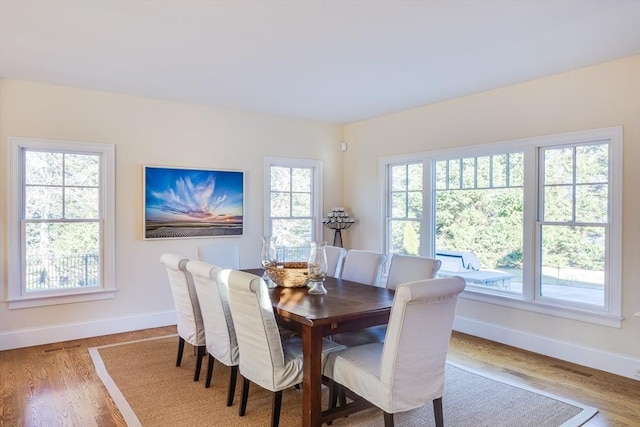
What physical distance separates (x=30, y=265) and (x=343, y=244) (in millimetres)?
3833

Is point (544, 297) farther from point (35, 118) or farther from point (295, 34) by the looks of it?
point (35, 118)

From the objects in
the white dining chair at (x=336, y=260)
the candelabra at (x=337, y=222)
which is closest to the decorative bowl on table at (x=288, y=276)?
the white dining chair at (x=336, y=260)

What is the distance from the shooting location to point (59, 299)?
4383 mm

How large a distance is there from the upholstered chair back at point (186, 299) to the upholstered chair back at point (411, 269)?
5.06 feet

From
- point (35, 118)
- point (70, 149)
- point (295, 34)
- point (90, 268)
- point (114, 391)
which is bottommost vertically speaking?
point (114, 391)

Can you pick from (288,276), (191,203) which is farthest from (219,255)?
(288,276)

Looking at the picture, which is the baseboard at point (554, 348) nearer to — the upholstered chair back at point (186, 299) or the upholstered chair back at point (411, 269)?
the upholstered chair back at point (411, 269)

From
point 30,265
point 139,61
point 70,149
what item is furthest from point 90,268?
point 139,61

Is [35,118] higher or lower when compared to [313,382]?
higher

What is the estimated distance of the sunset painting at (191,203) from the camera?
484 centimetres

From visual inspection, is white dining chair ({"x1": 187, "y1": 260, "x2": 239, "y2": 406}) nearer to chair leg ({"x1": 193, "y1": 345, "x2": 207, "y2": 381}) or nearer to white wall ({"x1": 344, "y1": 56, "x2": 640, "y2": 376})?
chair leg ({"x1": 193, "y1": 345, "x2": 207, "y2": 381})

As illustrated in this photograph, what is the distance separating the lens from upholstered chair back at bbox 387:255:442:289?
10.7ft

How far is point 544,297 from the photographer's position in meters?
4.07

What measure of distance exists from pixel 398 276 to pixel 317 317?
1266 millimetres
